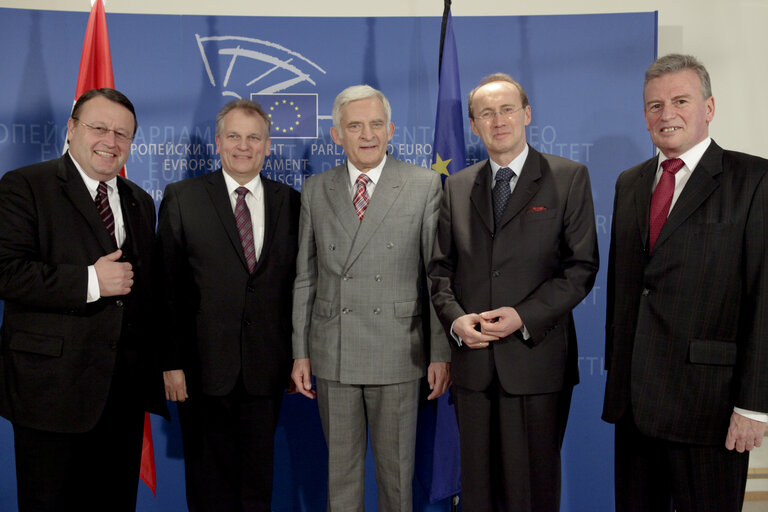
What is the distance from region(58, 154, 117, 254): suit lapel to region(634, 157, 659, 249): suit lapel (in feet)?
6.63

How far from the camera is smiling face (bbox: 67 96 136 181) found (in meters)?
2.33

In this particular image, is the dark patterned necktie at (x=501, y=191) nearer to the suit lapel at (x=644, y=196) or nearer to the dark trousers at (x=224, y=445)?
the suit lapel at (x=644, y=196)

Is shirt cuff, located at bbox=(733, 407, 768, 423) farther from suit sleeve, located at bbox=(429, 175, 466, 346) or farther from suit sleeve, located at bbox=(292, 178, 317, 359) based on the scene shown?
suit sleeve, located at bbox=(292, 178, 317, 359)

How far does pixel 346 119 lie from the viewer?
2566 mm

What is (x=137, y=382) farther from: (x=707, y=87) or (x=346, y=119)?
(x=707, y=87)

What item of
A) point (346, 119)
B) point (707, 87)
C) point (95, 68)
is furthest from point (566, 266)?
point (95, 68)

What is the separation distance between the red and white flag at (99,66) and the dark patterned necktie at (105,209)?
2.93 ft

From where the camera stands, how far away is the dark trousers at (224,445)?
266cm

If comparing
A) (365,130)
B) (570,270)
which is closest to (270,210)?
(365,130)

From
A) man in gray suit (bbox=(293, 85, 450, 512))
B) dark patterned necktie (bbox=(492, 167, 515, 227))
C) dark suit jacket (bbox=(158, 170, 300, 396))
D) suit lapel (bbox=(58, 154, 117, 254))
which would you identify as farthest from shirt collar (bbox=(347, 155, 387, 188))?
suit lapel (bbox=(58, 154, 117, 254))

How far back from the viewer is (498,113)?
2.33 metres

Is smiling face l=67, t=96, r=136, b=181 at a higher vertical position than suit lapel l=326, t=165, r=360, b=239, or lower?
higher

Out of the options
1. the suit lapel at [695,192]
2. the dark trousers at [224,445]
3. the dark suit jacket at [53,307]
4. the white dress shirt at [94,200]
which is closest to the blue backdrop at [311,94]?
the dark trousers at [224,445]

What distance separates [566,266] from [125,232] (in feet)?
5.89
